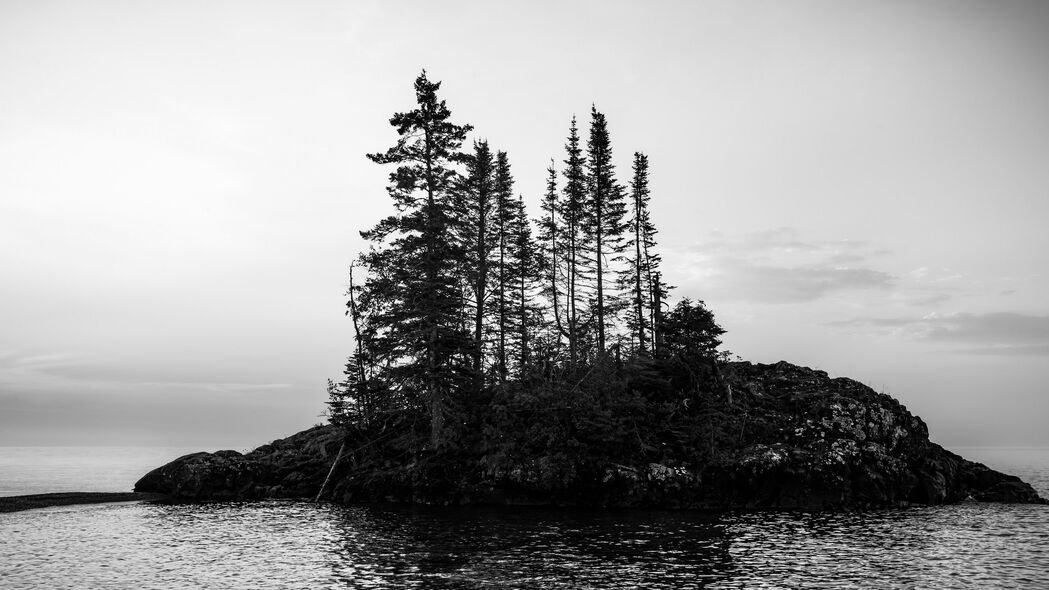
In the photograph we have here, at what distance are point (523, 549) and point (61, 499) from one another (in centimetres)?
3403

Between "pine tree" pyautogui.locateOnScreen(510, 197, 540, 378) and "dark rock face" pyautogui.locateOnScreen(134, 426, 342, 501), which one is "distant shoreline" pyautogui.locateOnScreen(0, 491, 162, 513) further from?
"pine tree" pyautogui.locateOnScreen(510, 197, 540, 378)

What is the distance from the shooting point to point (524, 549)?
24109 millimetres

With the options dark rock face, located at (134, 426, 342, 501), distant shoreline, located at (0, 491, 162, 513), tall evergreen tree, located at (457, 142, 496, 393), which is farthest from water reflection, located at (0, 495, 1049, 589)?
tall evergreen tree, located at (457, 142, 496, 393)

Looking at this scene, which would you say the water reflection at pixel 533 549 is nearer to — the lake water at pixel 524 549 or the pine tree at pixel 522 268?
the lake water at pixel 524 549

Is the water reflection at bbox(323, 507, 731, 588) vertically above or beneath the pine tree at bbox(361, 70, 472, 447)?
beneath

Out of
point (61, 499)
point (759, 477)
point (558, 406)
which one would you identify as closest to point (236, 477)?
point (61, 499)

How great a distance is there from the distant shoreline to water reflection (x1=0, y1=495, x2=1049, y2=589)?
3107mm

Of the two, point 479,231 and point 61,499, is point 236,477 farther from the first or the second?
point 479,231

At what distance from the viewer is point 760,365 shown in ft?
180

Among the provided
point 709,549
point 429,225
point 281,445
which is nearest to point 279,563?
point 709,549

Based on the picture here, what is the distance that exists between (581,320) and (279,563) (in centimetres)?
3542

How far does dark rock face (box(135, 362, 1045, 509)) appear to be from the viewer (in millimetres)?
37281

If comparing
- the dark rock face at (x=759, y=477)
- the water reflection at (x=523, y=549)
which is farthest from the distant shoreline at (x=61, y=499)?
the water reflection at (x=523, y=549)

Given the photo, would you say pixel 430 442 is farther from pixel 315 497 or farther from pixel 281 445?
Result: pixel 281 445
